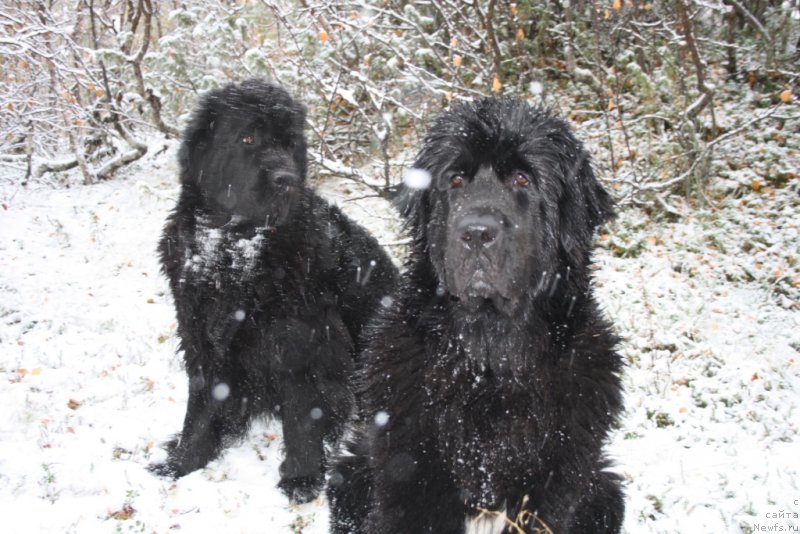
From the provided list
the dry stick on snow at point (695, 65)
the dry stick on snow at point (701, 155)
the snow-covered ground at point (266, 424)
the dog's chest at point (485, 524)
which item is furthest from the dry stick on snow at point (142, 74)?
the dog's chest at point (485, 524)

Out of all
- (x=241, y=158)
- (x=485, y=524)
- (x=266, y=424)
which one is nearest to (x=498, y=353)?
(x=485, y=524)

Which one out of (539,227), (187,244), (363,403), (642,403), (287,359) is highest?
(539,227)

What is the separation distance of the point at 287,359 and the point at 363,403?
0.83 meters

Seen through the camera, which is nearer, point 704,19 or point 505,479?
point 505,479

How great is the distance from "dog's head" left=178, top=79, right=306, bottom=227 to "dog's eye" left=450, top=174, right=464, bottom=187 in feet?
4.24

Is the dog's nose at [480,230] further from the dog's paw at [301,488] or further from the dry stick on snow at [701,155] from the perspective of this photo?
the dry stick on snow at [701,155]

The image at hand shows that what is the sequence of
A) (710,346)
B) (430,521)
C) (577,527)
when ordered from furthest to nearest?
1. (710,346)
2. (577,527)
3. (430,521)

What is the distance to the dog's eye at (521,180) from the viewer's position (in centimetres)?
259

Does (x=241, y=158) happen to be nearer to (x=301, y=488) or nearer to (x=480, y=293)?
(x=480, y=293)

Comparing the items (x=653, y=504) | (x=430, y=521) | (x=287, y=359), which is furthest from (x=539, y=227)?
(x=653, y=504)

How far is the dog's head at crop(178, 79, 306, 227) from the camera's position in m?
3.51

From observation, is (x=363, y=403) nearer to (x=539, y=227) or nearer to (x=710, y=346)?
(x=539, y=227)

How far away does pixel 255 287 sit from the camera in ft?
11.4

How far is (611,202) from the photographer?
2.80 metres
